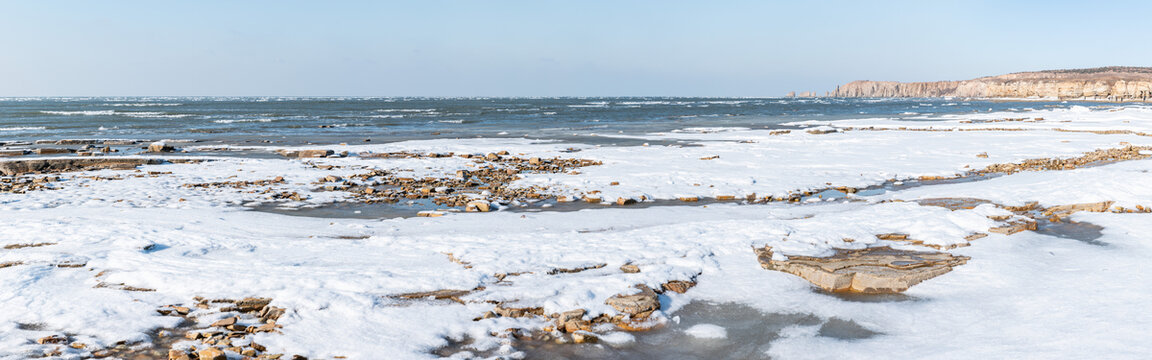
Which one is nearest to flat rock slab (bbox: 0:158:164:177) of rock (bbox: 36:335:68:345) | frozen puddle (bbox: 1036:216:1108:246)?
rock (bbox: 36:335:68:345)

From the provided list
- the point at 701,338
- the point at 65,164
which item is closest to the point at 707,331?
the point at 701,338

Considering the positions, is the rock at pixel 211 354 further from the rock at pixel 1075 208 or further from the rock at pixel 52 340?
the rock at pixel 1075 208

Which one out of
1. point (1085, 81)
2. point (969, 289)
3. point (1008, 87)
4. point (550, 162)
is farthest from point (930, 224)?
point (1008, 87)

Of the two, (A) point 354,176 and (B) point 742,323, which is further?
(A) point 354,176

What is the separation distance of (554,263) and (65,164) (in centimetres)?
1787

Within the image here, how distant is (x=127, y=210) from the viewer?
11.5 m

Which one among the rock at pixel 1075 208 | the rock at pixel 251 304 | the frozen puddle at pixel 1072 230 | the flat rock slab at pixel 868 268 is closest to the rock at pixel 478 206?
the flat rock slab at pixel 868 268

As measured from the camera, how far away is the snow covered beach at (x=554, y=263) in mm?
5516

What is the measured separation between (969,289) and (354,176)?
44.3 feet

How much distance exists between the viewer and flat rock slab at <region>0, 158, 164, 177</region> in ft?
58.2

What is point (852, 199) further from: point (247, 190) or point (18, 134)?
point (18, 134)

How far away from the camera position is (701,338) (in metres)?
5.68

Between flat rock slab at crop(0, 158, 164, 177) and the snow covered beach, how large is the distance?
8.48 ft

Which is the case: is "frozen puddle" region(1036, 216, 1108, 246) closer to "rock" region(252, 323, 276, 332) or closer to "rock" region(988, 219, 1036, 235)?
"rock" region(988, 219, 1036, 235)
